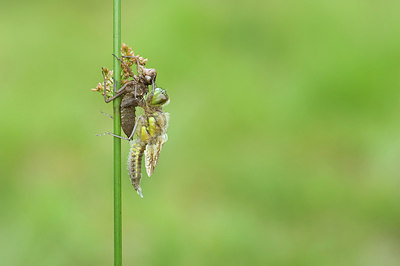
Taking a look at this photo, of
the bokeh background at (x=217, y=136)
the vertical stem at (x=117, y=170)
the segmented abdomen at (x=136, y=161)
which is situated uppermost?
the vertical stem at (x=117, y=170)

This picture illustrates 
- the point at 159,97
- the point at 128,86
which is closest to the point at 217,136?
the point at 159,97

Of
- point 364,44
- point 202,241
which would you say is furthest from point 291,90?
point 202,241

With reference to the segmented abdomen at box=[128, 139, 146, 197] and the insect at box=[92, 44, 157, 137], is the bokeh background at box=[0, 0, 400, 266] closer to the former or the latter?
the segmented abdomen at box=[128, 139, 146, 197]

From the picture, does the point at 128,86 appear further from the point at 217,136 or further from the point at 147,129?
the point at 217,136

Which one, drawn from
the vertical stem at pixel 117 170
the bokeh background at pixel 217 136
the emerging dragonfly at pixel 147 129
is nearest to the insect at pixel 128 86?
the emerging dragonfly at pixel 147 129

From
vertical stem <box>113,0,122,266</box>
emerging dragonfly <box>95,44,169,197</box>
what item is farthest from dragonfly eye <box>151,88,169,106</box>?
vertical stem <box>113,0,122,266</box>

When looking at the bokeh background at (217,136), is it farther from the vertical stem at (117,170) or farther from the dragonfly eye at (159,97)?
the vertical stem at (117,170)
